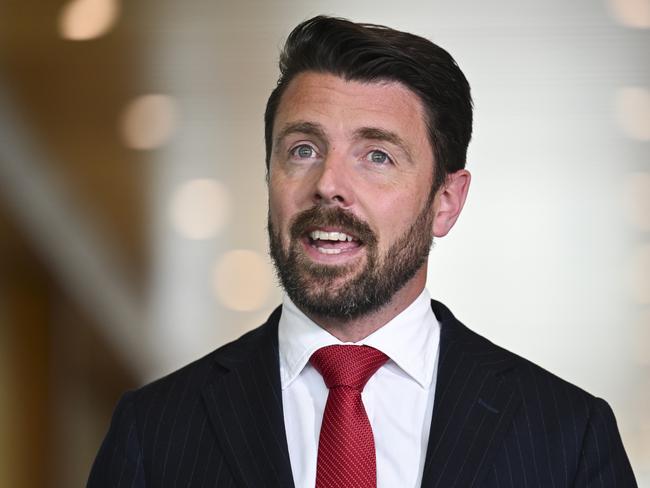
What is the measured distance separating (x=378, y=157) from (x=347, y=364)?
0.34 m

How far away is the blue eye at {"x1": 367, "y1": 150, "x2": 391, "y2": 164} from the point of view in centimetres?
204

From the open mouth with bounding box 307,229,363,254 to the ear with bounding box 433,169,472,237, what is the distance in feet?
0.77

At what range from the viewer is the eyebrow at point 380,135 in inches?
79.7

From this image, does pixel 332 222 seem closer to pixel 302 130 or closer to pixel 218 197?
pixel 302 130

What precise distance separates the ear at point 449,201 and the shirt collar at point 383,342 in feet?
0.55

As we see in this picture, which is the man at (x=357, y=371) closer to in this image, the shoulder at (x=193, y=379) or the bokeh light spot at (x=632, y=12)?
the shoulder at (x=193, y=379)

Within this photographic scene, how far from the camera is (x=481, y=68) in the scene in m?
3.06

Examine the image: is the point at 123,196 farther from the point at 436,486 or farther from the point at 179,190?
the point at 436,486

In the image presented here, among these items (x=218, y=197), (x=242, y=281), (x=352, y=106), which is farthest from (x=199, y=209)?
(x=352, y=106)

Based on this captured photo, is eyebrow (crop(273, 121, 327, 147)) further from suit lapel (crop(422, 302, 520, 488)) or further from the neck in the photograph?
suit lapel (crop(422, 302, 520, 488))

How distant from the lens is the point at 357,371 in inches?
79.3

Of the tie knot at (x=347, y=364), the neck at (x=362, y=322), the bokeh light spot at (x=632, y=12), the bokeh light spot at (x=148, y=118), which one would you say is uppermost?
the bokeh light spot at (x=632, y=12)

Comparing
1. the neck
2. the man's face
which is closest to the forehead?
the man's face

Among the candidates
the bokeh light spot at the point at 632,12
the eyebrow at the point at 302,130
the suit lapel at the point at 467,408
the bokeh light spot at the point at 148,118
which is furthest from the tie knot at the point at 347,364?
the bokeh light spot at the point at 632,12
